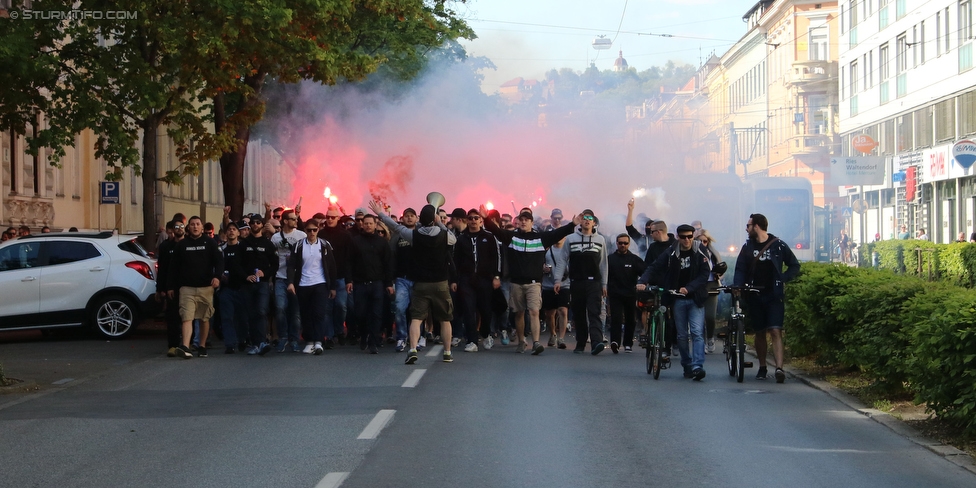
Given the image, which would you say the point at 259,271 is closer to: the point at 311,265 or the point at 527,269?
the point at 311,265

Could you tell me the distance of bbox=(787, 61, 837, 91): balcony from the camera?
213 ft

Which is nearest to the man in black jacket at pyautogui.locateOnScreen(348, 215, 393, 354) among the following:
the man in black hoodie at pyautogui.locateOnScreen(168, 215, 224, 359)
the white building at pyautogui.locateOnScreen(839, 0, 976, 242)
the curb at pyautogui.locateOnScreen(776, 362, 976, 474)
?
the man in black hoodie at pyautogui.locateOnScreen(168, 215, 224, 359)

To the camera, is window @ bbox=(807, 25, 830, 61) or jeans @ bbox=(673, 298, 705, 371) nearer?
jeans @ bbox=(673, 298, 705, 371)

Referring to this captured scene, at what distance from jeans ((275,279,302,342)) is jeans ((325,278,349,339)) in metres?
0.43

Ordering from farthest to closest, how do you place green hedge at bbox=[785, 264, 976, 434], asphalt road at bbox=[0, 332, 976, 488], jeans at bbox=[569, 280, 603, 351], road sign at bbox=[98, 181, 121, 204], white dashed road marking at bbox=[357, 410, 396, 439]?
road sign at bbox=[98, 181, 121, 204], jeans at bbox=[569, 280, 603, 351], white dashed road marking at bbox=[357, 410, 396, 439], green hedge at bbox=[785, 264, 976, 434], asphalt road at bbox=[0, 332, 976, 488]

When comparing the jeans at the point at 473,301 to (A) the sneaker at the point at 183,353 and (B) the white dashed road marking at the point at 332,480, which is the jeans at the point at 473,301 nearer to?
(A) the sneaker at the point at 183,353

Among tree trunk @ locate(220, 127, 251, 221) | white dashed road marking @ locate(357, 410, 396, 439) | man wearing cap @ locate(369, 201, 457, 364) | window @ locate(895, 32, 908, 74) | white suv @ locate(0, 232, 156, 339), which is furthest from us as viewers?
window @ locate(895, 32, 908, 74)

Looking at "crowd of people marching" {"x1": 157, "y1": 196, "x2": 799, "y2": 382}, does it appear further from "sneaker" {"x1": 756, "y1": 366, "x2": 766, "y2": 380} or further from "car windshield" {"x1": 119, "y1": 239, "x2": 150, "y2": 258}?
"car windshield" {"x1": 119, "y1": 239, "x2": 150, "y2": 258}

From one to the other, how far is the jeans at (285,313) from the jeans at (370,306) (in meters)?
0.77

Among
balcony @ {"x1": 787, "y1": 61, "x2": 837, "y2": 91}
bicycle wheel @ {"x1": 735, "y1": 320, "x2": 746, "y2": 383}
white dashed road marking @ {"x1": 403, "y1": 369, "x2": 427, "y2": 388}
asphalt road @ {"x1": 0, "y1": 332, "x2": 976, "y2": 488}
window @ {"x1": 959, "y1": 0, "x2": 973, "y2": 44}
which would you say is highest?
balcony @ {"x1": 787, "y1": 61, "x2": 837, "y2": 91}

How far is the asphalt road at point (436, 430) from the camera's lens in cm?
775

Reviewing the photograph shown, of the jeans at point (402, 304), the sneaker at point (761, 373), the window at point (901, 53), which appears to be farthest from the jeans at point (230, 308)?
the window at point (901, 53)

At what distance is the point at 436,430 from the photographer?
9.36 m

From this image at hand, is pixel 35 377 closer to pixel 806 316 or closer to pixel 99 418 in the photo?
pixel 99 418
